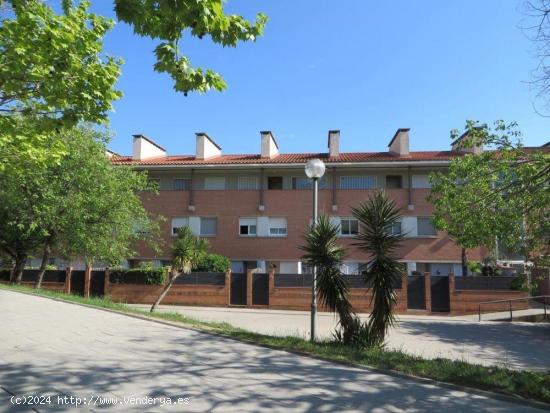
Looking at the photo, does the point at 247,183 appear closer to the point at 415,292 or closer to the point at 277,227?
the point at 277,227

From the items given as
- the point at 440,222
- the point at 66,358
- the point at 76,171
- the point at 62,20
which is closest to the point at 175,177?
the point at 76,171

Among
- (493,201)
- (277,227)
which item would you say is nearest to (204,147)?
(277,227)

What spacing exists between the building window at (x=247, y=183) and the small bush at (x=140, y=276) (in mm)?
8314

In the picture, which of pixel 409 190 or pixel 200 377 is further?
pixel 409 190

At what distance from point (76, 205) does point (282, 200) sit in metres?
12.9

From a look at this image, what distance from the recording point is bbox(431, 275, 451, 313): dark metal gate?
928 inches

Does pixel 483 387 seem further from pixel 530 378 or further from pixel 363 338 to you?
pixel 363 338

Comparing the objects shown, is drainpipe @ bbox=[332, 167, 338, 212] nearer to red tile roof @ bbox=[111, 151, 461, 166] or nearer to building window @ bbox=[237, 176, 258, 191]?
red tile roof @ bbox=[111, 151, 461, 166]

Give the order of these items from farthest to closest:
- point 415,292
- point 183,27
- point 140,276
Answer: point 140,276
point 415,292
point 183,27

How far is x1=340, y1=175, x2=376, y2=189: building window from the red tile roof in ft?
3.78

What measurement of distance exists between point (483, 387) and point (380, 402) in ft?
5.52

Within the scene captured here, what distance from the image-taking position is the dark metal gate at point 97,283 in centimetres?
2573

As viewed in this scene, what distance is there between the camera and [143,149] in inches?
1316

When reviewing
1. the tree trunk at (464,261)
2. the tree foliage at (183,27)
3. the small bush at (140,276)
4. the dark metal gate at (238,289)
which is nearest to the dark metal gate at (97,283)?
the small bush at (140,276)
